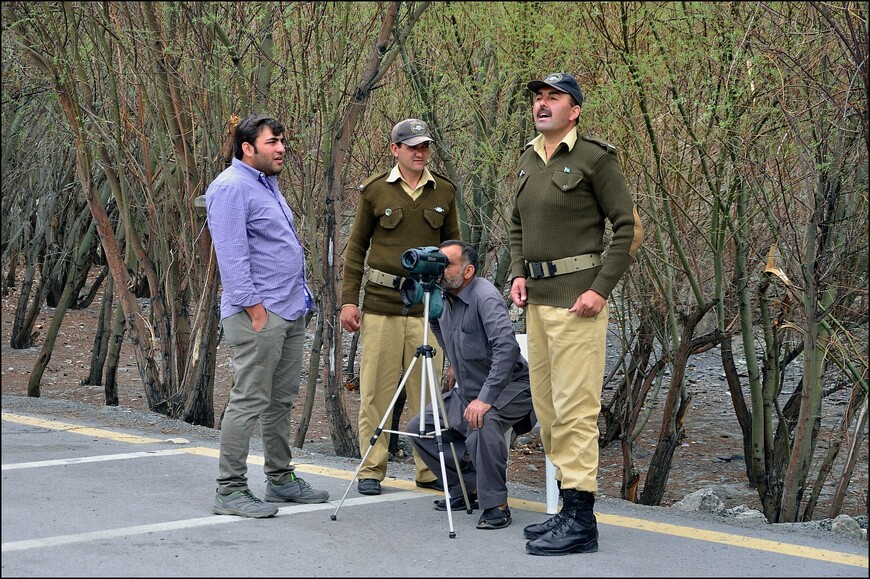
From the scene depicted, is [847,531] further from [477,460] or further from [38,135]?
[38,135]

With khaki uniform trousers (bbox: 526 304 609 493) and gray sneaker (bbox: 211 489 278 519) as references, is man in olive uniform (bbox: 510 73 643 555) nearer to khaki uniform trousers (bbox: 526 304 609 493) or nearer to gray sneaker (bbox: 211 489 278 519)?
khaki uniform trousers (bbox: 526 304 609 493)

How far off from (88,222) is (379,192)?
43.0 ft

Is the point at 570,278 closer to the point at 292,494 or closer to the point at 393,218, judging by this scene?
the point at 393,218

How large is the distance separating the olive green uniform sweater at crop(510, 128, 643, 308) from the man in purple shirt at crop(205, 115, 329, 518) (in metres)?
1.50

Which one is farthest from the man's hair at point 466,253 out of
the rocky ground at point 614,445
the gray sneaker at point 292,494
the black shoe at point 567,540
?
the rocky ground at point 614,445

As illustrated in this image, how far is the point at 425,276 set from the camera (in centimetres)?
686

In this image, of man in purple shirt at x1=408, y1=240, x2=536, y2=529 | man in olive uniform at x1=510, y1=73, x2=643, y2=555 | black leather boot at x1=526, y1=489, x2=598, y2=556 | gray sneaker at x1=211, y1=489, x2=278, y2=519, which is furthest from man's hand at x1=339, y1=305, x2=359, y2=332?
black leather boot at x1=526, y1=489, x2=598, y2=556

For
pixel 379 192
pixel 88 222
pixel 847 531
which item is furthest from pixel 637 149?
pixel 88 222

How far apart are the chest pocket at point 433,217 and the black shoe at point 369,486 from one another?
173 cm

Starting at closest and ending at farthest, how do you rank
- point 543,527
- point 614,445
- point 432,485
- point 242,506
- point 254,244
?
1. point 543,527
2. point 242,506
3. point 254,244
4. point 432,485
5. point 614,445

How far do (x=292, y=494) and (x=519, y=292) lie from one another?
1897 millimetres

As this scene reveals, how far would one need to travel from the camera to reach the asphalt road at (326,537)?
556cm

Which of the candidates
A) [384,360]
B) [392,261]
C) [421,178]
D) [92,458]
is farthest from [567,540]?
[92,458]

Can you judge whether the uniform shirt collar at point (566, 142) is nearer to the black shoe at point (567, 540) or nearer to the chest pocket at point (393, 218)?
the chest pocket at point (393, 218)
